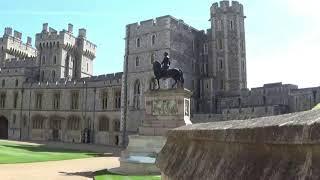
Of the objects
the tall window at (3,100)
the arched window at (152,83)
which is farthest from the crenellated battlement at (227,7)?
the tall window at (3,100)

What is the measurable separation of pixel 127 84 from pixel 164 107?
2627 cm

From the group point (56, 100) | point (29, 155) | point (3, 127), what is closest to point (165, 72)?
point (29, 155)

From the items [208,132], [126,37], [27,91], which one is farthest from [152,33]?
[208,132]

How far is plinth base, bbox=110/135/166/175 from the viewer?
55.7 ft

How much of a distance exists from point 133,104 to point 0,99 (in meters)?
25.5

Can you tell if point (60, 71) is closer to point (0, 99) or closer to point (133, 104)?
point (0, 99)

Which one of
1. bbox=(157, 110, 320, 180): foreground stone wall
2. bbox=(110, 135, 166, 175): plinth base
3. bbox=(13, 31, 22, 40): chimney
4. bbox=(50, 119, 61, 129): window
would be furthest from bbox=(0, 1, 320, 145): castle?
bbox=(157, 110, 320, 180): foreground stone wall

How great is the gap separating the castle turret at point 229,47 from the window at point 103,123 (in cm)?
1526

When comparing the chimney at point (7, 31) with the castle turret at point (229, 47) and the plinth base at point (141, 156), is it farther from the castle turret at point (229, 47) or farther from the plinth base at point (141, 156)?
the plinth base at point (141, 156)

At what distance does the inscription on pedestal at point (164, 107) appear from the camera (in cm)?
2091

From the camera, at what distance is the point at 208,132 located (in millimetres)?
4277

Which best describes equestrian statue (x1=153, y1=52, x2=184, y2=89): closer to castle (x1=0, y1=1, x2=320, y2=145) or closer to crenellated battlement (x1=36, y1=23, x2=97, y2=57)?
castle (x1=0, y1=1, x2=320, y2=145)

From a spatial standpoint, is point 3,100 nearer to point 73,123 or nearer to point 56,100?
point 56,100

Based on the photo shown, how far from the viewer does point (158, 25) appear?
4538cm
